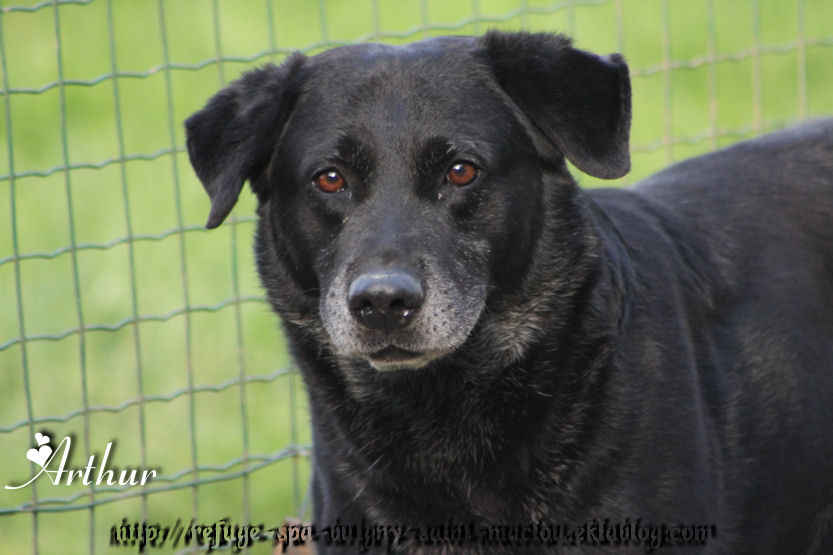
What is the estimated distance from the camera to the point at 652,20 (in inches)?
321

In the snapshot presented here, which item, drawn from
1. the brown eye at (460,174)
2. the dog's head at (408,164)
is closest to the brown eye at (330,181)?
the dog's head at (408,164)

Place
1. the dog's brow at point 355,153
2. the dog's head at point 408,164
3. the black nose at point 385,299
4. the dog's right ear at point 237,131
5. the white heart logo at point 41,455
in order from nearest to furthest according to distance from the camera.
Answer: the black nose at point 385,299 → the dog's head at point 408,164 → the dog's brow at point 355,153 → the dog's right ear at point 237,131 → the white heart logo at point 41,455

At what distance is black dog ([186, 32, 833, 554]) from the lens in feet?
10.0

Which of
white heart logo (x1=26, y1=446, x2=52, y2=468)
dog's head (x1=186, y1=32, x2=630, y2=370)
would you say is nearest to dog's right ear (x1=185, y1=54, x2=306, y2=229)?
dog's head (x1=186, y1=32, x2=630, y2=370)

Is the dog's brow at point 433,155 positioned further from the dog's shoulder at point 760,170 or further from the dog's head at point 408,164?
the dog's shoulder at point 760,170

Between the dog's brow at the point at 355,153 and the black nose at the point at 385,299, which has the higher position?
the dog's brow at the point at 355,153

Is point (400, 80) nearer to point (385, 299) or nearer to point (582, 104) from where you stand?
point (582, 104)

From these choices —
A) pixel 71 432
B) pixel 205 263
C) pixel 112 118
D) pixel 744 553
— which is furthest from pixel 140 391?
pixel 112 118

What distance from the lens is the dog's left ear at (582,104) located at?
10.4 ft

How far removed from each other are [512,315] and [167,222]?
3.37 metres

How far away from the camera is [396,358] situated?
10.0ft

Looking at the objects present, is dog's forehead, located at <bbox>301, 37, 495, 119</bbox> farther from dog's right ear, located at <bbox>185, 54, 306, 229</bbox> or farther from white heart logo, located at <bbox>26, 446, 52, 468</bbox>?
white heart logo, located at <bbox>26, 446, 52, 468</bbox>

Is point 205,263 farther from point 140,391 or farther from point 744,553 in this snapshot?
point 744,553

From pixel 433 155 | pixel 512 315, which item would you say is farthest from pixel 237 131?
pixel 512 315
